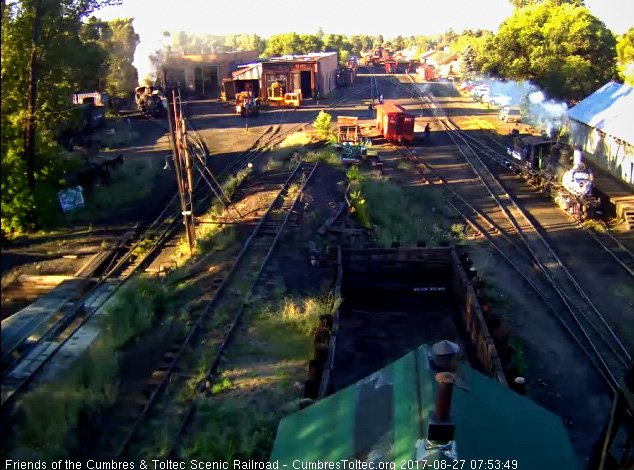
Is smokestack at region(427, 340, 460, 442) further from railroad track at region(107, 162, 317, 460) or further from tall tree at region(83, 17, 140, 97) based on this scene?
tall tree at region(83, 17, 140, 97)

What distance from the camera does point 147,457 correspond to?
802 centimetres

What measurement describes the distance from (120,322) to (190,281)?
2897 mm

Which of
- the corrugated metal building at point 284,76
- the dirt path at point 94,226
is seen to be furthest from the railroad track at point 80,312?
the corrugated metal building at point 284,76

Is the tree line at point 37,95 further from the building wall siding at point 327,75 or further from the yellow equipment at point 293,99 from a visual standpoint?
the building wall siding at point 327,75

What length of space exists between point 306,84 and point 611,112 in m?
32.1

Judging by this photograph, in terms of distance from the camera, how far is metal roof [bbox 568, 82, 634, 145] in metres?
24.5

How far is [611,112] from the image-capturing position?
1047 inches

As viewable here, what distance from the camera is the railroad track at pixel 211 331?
8934mm

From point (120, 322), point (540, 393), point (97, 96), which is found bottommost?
point (540, 393)

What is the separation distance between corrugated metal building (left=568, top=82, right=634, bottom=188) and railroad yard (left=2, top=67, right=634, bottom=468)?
379 centimetres

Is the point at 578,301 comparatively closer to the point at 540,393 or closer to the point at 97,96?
the point at 540,393

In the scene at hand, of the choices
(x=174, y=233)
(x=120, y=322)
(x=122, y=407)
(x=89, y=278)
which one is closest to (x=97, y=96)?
(x=174, y=233)

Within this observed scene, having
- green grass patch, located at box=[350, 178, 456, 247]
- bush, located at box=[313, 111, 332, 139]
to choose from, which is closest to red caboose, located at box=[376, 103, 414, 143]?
bush, located at box=[313, 111, 332, 139]

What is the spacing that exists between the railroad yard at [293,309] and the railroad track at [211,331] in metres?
0.04
